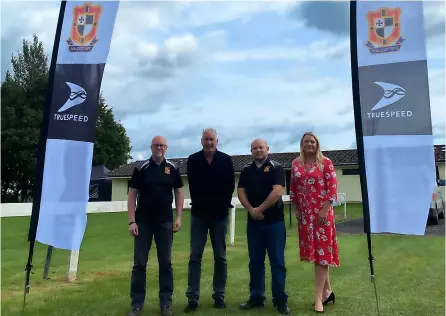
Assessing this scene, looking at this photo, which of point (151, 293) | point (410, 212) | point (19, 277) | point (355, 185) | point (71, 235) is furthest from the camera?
point (355, 185)

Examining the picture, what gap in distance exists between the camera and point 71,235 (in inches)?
207

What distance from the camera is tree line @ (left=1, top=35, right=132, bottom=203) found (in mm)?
31297

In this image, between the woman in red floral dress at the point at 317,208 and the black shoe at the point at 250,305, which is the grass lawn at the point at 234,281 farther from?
the woman in red floral dress at the point at 317,208

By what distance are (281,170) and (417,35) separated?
6.76 feet

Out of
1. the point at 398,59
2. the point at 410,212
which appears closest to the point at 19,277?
the point at 410,212

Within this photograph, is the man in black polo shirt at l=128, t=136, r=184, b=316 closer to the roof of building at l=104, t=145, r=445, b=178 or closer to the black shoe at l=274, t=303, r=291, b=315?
the black shoe at l=274, t=303, r=291, b=315

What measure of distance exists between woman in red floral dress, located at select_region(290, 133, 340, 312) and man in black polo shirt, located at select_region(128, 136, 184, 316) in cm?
140

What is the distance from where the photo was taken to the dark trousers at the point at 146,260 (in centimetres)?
486

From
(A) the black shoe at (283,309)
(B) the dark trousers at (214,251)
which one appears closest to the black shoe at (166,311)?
(B) the dark trousers at (214,251)

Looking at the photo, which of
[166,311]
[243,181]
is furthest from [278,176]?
[166,311]

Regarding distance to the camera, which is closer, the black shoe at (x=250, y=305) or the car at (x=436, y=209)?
the black shoe at (x=250, y=305)

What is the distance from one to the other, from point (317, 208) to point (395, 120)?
128cm

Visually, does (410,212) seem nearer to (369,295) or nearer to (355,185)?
(369,295)

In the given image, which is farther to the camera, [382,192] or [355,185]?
[355,185]
